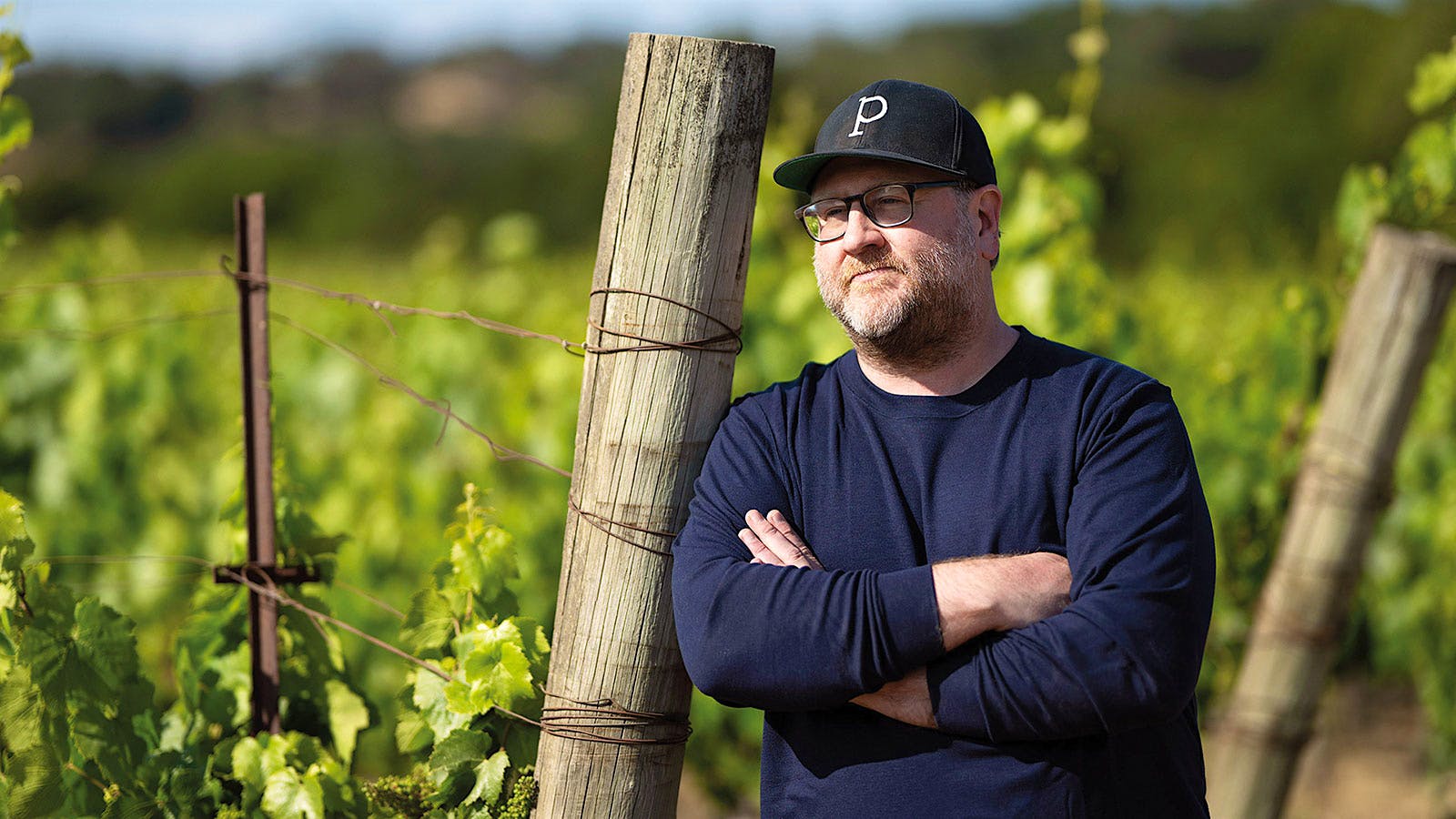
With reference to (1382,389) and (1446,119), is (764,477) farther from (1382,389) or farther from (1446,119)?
(1446,119)

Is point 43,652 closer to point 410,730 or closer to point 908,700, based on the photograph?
point 410,730

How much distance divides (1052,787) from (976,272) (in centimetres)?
80

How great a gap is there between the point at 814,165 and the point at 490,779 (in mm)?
1138

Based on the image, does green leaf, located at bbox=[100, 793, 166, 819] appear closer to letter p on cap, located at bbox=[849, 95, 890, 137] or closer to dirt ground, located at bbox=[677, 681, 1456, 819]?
letter p on cap, located at bbox=[849, 95, 890, 137]

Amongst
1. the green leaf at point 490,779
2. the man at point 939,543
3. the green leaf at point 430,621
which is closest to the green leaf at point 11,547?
the green leaf at point 430,621

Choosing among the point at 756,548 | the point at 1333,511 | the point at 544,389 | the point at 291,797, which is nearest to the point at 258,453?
the point at 291,797

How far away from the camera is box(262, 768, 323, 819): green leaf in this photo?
229cm

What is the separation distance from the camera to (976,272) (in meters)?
2.12

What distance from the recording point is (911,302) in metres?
2.04

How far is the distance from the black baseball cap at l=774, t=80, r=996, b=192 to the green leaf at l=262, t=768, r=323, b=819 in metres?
1.33

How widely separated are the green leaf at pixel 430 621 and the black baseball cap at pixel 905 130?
3.30 feet

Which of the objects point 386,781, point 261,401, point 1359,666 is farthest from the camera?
point 1359,666

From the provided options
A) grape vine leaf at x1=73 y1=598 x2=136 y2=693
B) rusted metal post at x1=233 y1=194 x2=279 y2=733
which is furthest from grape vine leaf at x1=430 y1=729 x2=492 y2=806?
grape vine leaf at x1=73 y1=598 x2=136 y2=693

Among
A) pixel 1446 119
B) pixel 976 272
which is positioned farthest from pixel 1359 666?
pixel 976 272
